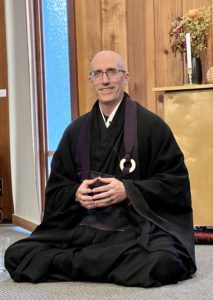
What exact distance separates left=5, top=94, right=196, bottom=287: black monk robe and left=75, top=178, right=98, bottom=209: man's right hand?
0.10 metres

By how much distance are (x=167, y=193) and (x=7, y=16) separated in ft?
7.20

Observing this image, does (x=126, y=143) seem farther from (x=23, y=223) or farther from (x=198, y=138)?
(x=23, y=223)

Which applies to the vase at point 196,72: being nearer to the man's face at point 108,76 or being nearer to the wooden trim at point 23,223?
the man's face at point 108,76

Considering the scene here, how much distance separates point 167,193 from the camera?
222 cm

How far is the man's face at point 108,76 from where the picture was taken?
235 centimetres

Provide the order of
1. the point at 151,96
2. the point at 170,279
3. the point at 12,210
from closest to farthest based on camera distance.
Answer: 1. the point at 170,279
2. the point at 151,96
3. the point at 12,210

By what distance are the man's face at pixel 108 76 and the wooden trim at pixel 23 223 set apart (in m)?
1.47

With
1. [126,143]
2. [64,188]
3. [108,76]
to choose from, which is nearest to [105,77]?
[108,76]

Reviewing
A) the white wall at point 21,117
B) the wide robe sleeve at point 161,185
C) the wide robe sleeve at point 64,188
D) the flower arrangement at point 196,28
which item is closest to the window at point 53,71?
the white wall at point 21,117

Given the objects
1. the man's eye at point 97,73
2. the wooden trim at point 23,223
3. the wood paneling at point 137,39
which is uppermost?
the wood paneling at point 137,39

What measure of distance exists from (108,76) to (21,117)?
5.07 feet

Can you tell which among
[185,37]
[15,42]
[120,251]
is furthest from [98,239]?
[15,42]

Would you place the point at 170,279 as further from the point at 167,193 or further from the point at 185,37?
the point at 185,37

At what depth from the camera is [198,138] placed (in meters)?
3.10
